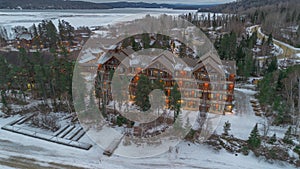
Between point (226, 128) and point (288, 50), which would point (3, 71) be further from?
point (288, 50)

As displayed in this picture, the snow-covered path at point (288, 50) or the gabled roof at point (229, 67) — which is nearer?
the gabled roof at point (229, 67)

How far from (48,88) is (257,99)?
105 feet

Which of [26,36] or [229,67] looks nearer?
[229,67]

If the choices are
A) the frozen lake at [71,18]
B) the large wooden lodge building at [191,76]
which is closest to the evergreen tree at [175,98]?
the large wooden lodge building at [191,76]

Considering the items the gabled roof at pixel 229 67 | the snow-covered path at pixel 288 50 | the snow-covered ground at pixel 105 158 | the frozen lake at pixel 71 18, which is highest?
the frozen lake at pixel 71 18

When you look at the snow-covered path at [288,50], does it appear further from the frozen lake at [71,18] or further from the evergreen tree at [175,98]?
the frozen lake at [71,18]

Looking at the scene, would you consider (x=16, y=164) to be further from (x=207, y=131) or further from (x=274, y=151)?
(x=274, y=151)

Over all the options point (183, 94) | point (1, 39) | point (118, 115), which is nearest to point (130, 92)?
point (118, 115)

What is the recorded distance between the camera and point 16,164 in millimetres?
19531

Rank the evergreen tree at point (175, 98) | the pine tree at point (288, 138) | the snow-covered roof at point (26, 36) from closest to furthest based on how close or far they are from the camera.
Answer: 1. the pine tree at point (288, 138)
2. the evergreen tree at point (175, 98)
3. the snow-covered roof at point (26, 36)

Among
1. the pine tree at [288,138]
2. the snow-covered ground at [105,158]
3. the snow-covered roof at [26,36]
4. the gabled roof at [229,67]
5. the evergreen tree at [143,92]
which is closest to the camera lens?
the snow-covered ground at [105,158]

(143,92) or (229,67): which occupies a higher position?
(229,67)

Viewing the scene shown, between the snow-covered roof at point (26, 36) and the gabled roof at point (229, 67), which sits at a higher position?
the snow-covered roof at point (26, 36)

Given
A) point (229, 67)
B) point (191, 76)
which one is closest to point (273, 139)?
point (229, 67)
